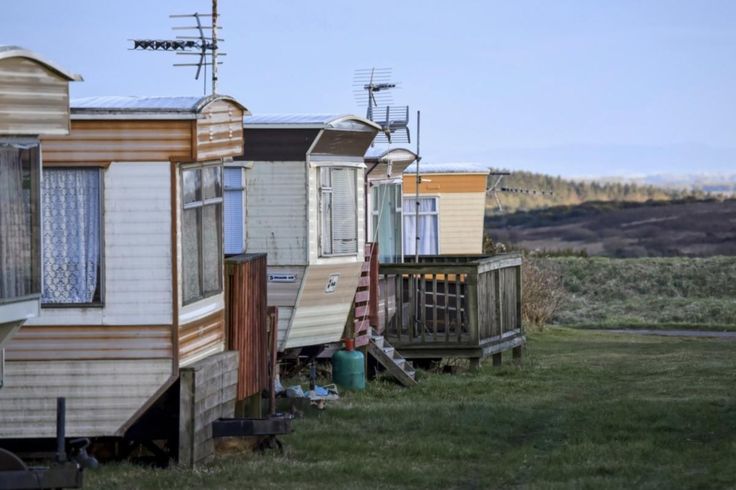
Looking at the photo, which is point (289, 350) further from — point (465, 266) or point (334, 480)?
point (334, 480)

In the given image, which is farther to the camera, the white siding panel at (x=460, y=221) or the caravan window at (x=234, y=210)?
the white siding panel at (x=460, y=221)

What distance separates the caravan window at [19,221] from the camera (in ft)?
31.6

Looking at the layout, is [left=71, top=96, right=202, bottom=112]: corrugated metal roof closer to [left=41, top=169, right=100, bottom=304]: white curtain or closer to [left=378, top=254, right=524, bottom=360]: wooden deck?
[left=41, top=169, right=100, bottom=304]: white curtain

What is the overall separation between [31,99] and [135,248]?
207cm

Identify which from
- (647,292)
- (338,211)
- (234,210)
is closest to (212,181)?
(234,210)

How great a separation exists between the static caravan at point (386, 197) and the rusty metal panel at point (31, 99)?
10883 millimetres

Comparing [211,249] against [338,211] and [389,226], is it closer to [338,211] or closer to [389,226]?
[338,211]

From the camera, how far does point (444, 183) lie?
30.9 meters

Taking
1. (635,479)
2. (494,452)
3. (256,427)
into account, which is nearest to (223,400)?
(256,427)

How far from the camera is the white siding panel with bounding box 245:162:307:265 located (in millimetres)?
16719

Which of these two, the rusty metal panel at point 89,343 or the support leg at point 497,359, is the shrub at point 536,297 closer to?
the support leg at point 497,359

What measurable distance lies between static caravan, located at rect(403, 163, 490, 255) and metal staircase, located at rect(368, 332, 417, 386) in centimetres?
1094

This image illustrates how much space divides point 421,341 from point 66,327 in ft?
30.6

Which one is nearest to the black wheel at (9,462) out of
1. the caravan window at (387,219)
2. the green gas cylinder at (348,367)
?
the green gas cylinder at (348,367)
